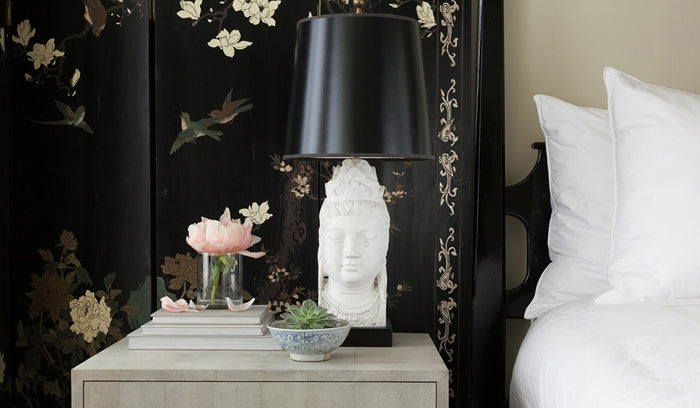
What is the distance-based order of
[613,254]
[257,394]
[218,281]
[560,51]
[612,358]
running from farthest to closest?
[560,51] < [218,281] < [613,254] < [257,394] < [612,358]

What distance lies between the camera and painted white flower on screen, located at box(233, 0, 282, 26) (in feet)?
6.01

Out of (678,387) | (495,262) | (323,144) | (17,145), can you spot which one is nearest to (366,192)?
(323,144)

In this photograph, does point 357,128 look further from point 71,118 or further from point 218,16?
point 71,118

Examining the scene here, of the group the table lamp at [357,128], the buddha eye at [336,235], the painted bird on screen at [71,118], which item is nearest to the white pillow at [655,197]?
the table lamp at [357,128]

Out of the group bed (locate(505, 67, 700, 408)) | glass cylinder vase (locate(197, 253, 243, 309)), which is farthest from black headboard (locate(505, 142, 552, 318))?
glass cylinder vase (locate(197, 253, 243, 309))

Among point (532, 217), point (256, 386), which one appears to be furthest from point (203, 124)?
point (532, 217)

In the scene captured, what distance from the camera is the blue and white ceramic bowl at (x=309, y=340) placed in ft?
4.39

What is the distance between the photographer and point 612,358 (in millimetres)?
1176

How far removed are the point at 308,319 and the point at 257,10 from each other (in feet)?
2.96

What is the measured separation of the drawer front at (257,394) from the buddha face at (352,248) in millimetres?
279

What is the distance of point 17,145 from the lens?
6.09 feet

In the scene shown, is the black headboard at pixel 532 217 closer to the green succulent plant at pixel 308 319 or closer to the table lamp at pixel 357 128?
the table lamp at pixel 357 128

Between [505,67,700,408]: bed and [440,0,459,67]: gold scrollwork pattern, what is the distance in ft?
0.91

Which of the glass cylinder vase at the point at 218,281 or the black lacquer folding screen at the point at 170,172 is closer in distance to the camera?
the glass cylinder vase at the point at 218,281
